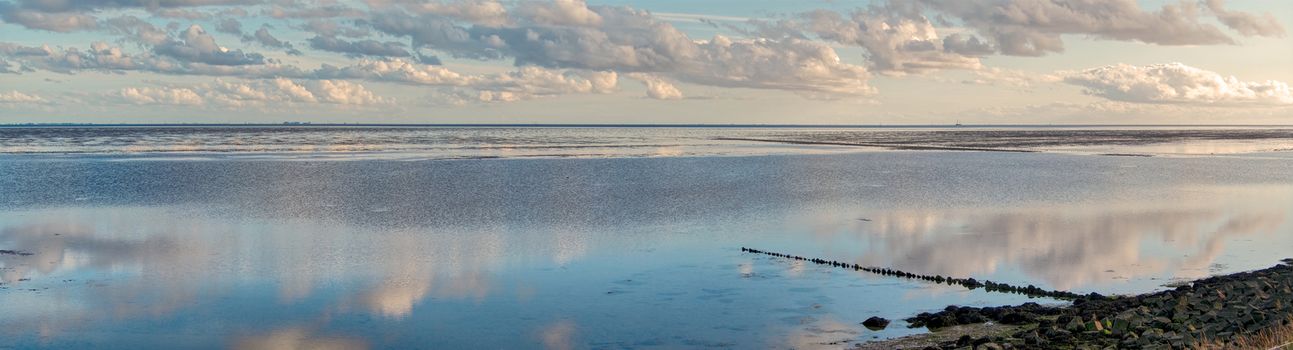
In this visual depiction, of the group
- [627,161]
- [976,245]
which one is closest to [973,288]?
[976,245]

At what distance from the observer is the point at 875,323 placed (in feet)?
59.9

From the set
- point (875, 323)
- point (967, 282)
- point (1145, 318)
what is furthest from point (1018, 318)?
point (967, 282)

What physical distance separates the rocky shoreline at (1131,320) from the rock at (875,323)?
21 mm

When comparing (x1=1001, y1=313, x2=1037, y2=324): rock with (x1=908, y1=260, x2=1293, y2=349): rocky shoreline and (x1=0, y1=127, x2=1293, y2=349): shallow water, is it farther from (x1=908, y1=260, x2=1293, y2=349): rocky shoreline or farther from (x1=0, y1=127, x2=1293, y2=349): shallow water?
(x1=0, y1=127, x2=1293, y2=349): shallow water

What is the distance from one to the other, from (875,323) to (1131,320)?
13.3 feet

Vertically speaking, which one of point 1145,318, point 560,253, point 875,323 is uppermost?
point 1145,318

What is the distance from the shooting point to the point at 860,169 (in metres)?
70.7

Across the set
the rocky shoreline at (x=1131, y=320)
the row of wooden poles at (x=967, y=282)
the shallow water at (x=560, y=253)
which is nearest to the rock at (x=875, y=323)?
the rocky shoreline at (x=1131, y=320)

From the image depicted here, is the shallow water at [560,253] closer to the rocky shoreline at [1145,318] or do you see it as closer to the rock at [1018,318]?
the rocky shoreline at [1145,318]

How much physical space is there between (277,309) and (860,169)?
5554 centimetres

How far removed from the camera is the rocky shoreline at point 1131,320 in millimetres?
15414

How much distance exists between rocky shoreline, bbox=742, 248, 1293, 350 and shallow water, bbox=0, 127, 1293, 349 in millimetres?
1128

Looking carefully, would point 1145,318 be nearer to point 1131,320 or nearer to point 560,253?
point 1131,320

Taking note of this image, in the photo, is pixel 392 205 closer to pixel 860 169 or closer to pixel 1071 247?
pixel 1071 247
